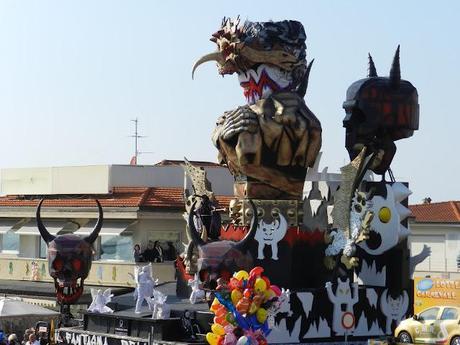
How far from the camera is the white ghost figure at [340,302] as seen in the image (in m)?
34.4

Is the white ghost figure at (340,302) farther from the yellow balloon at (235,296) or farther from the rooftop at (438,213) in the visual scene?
the rooftop at (438,213)

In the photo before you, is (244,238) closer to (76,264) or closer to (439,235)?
(76,264)

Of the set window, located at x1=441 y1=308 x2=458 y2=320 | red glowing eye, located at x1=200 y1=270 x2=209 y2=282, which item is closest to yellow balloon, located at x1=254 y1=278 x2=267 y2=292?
red glowing eye, located at x1=200 y1=270 x2=209 y2=282

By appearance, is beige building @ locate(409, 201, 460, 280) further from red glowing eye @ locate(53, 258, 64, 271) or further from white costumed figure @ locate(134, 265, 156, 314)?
red glowing eye @ locate(53, 258, 64, 271)

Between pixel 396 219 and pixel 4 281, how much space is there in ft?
71.7

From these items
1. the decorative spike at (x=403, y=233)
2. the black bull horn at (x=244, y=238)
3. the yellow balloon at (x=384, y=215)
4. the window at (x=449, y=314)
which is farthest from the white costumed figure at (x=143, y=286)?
the window at (x=449, y=314)

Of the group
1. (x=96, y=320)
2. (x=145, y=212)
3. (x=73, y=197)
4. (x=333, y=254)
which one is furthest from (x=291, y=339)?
(x=73, y=197)

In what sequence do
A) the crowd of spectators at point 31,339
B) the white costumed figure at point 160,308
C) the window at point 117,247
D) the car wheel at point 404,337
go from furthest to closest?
the window at point 117,247
the white costumed figure at point 160,308
the crowd of spectators at point 31,339
the car wheel at point 404,337

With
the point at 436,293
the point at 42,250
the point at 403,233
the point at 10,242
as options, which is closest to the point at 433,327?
the point at 436,293

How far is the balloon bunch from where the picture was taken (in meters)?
24.8

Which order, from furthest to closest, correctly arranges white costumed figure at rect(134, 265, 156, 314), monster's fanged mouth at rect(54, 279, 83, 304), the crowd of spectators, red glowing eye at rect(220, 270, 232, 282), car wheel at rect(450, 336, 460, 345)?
monster's fanged mouth at rect(54, 279, 83, 304), white costumed figure at rect(134, 265, 156, 314), the crowd of spectators, red glowing eye at rect(220, 270, 232, 282), car wheel at rect(450, 336, 460, 345)

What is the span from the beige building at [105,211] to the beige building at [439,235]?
1017cm

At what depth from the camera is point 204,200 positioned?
36594mm

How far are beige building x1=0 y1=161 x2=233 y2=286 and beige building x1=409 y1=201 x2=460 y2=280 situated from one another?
10.2 metres
